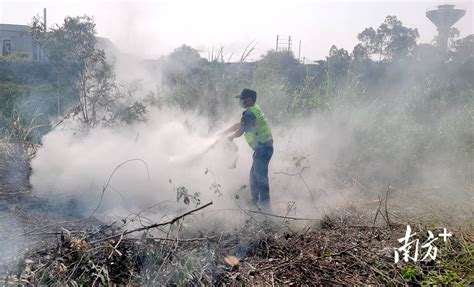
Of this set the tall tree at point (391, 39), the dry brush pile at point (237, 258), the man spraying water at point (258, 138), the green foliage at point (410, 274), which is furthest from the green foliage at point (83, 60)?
the tall tree at point (391, 39)

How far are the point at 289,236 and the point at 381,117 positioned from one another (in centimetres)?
604

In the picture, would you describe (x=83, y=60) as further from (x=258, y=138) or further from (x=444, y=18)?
(x=444, y=18)

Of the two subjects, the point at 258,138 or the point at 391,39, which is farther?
the point at 391,39

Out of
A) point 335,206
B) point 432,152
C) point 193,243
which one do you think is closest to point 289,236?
point 193,243

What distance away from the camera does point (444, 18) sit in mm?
36875

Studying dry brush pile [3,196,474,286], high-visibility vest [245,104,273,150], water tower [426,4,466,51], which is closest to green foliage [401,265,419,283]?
dry brush pile [3,196,474,286]

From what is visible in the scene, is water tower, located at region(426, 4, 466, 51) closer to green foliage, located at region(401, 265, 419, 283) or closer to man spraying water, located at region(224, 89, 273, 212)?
man spraying water, located at region(224, 89, 273, 212)

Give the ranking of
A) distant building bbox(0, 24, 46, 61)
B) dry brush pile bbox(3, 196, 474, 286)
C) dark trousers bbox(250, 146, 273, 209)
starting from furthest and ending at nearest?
distant building bbox(0, 24, 46, 61), dark trousers bbox(250, 146, 273, 209), dry brush pile bbox(3, 196, 474, 286)

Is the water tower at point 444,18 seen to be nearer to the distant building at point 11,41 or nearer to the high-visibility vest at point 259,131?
the distant building at point 11,41

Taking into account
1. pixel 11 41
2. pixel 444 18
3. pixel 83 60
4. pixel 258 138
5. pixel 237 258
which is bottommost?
pixel 237 258

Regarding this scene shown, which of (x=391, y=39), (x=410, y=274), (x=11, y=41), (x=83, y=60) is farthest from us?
(x=391, y=39)

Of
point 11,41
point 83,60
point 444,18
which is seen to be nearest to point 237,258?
point 83,60

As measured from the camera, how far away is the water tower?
36094mm

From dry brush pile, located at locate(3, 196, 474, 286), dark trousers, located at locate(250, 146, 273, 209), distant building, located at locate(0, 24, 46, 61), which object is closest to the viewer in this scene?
dry brush pile, located at locate(3, 196, 474, 286)
